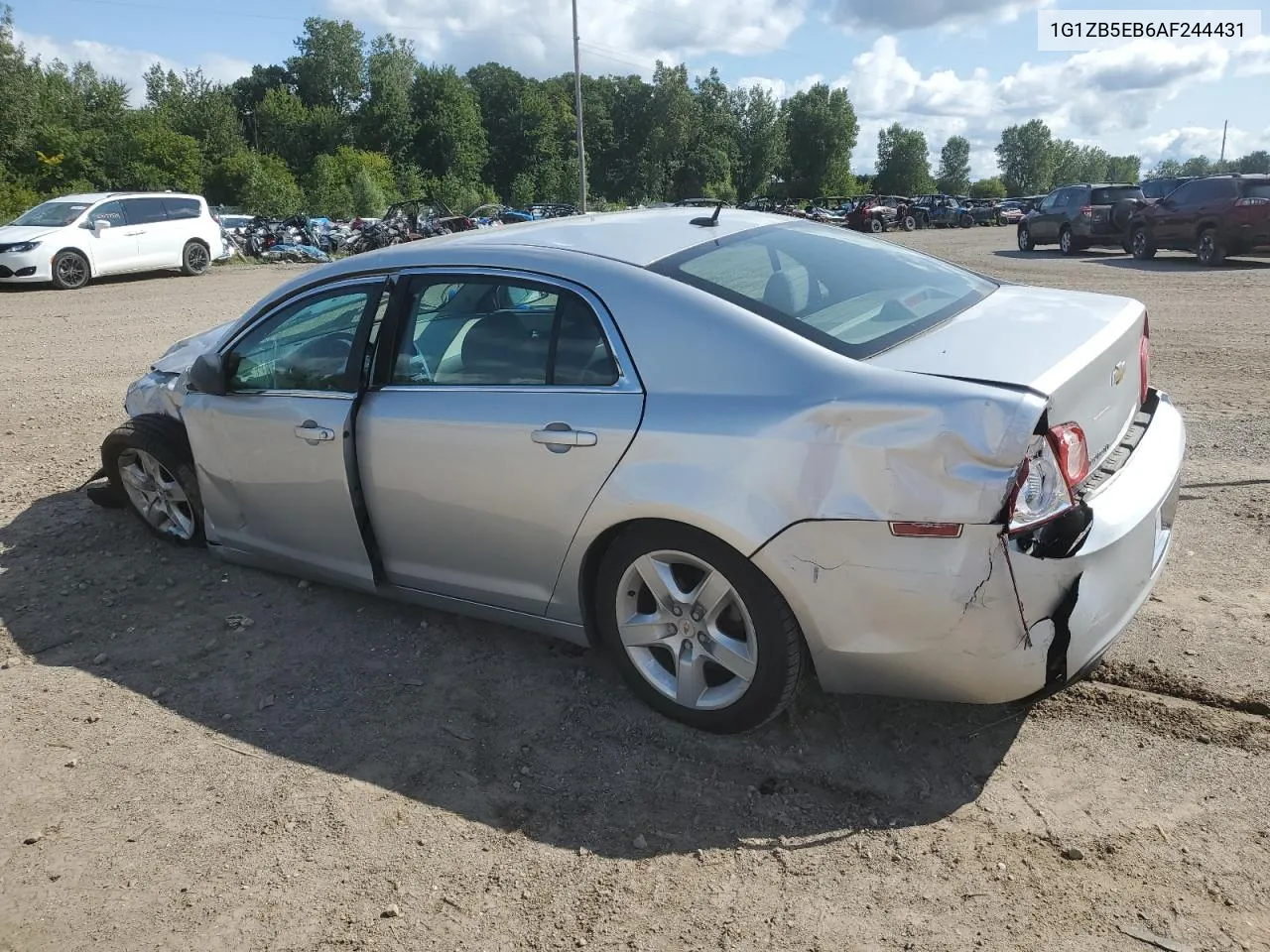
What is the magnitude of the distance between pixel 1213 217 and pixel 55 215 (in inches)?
809

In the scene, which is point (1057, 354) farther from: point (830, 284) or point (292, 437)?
point (292, 437)

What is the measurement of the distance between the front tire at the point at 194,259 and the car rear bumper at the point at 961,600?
20251 millimetres

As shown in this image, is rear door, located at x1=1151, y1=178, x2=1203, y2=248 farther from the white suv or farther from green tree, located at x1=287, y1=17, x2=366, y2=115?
green tree, located at x1=287, y1=17, x2=366, y2=115

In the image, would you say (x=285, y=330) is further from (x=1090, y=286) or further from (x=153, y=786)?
(x=1090, y=286)

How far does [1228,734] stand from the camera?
297cm

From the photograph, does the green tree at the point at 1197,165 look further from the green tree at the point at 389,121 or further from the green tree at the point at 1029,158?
the green tree at the point at 389,121

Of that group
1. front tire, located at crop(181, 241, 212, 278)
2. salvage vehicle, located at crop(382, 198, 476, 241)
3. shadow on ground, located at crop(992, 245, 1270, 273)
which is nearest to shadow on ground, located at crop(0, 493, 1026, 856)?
shadow on ground, located at crop(992, 245, 1270, 273)

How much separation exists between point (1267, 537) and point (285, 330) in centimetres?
441

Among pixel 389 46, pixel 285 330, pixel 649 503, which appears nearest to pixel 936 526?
pixel 649 503

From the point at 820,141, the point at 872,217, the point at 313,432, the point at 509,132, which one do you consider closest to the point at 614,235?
the point at 313,432

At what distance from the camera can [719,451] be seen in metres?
2.80

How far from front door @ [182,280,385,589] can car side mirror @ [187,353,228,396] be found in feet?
0.13

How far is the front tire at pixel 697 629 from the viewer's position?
9.36 feet

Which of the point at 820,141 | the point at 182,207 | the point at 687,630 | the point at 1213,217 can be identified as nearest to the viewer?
the point at 687,630
